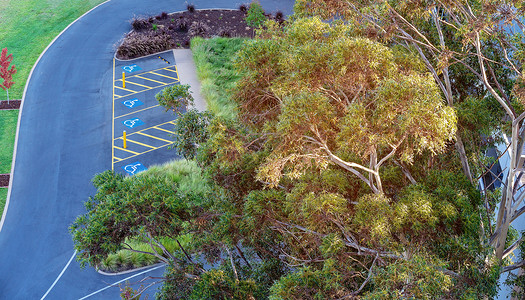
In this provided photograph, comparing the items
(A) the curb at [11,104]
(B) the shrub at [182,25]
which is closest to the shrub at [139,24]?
(B) the shrub at [182,25]

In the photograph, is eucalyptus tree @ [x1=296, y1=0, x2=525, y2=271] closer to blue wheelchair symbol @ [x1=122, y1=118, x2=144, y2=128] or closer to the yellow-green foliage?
the yellow-green foliage

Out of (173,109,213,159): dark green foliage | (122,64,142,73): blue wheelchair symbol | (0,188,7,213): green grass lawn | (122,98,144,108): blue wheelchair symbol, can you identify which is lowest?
(0,188,7,213): green grass lawn

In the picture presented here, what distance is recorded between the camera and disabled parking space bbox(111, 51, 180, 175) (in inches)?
1027

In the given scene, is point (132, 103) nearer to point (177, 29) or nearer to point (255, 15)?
point (177, 29)

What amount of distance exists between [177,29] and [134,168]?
15029mm

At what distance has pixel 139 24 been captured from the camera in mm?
37438

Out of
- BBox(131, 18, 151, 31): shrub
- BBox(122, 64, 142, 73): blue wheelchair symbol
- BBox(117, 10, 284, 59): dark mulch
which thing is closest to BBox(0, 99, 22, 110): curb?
BBox(122, 64, 142, 73): blue wheelchair symbol

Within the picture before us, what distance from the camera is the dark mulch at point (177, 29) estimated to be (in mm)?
34656

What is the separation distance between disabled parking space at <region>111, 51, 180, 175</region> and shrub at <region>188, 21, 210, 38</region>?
104 inches

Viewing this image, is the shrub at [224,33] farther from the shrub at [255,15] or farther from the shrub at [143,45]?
the shrub at [143,45]

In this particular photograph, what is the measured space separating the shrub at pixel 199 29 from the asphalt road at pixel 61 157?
4.09 metres

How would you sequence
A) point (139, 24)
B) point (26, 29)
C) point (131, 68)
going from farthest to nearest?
point (26, 29) < point (139, 24) < point (131, 68)

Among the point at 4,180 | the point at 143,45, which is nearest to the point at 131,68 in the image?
the point at 143,45

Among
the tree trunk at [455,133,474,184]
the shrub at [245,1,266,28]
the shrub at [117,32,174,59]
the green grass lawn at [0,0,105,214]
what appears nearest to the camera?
the tree trunk at [455,133,474,184]
